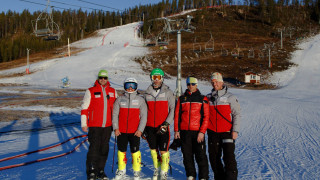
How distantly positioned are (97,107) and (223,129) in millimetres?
2328

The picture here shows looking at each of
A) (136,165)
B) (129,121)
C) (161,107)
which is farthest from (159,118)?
(136,165)

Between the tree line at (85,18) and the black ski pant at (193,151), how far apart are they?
8271cm

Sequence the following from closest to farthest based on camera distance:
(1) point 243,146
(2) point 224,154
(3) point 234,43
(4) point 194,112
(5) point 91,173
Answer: (2) point 224,154 → (4) point 194,112 → (5) point 91,173 → (1) point 243,146 → (3) point 234,43

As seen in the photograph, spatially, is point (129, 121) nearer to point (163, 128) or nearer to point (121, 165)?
point (163, 128)

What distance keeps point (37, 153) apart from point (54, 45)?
91686mm

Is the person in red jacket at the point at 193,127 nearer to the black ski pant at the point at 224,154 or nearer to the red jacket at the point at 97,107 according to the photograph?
the black ski pant at the point at 224,154

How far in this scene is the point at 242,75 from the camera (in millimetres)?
37375

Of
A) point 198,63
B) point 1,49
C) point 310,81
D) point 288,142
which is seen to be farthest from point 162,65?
point 1,49

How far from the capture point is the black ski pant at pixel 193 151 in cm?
423

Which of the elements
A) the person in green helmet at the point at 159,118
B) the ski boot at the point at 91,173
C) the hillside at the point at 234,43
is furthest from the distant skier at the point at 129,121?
the hillside at the point at 234,43

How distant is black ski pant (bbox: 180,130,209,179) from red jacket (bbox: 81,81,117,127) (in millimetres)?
1497

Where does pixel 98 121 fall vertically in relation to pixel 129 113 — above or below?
below

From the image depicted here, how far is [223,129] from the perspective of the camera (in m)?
4.19

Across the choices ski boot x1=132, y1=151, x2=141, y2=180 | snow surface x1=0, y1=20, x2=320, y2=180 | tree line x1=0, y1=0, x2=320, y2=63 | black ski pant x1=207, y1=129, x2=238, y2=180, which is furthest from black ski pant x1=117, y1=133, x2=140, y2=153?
tree line x1=0, y1=0, x2=320, y2=63
